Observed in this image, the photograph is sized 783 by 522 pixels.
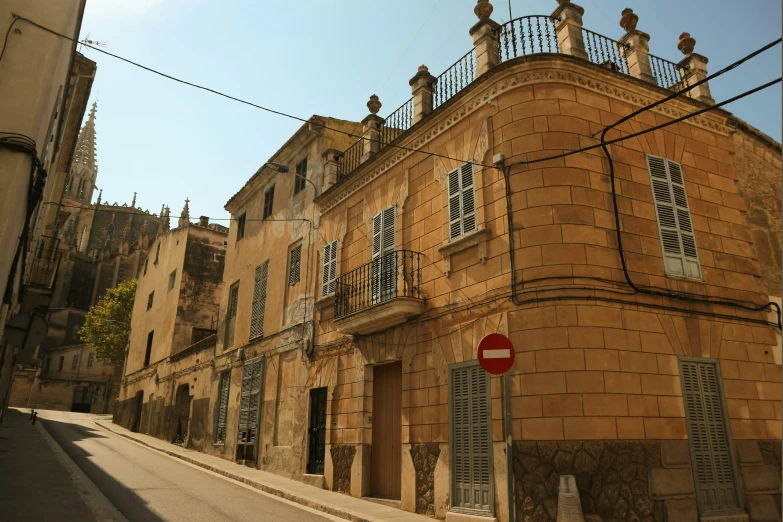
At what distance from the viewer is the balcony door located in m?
11.5

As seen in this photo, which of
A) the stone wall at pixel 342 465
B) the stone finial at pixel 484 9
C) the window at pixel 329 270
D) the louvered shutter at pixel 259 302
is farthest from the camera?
the louvered shutter at pixel 259 302

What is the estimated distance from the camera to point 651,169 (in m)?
9.96

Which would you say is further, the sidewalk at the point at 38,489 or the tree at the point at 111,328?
the tree at the point at 111,328

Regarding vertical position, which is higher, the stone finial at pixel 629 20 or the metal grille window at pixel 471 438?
the stone finial at pixel 629 20

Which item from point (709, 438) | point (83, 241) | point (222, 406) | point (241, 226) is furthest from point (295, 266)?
point (83, 241)

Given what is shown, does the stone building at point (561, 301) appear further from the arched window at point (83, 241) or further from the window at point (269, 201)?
the arched window at point (83, 241)

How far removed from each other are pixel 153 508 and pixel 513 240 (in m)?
7.40

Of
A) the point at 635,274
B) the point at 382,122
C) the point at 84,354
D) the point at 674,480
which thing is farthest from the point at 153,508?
the point at 84,354

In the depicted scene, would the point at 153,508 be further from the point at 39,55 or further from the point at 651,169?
the point at 651,169

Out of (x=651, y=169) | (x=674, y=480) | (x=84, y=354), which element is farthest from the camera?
(x=84, y=354)

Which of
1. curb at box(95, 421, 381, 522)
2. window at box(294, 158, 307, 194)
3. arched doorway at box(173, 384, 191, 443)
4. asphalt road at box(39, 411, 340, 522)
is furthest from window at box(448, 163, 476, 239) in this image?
arched doorway at box(173, 384, 191, 443)

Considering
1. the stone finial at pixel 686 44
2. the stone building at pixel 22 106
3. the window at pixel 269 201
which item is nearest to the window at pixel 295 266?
the window at pixel 269 201

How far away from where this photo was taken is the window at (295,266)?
16.0 meters

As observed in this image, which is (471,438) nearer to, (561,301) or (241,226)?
(561,301)
